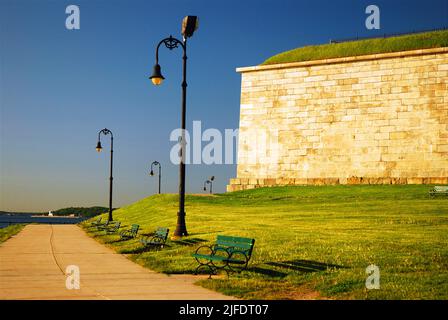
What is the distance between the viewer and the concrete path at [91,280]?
9.79m

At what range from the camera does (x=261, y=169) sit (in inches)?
Answer: 1699

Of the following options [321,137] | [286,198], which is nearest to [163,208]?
[286,198]

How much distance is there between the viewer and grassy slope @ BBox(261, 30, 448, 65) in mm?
40497

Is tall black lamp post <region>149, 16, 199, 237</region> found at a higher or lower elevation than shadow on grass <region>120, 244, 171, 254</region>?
higher

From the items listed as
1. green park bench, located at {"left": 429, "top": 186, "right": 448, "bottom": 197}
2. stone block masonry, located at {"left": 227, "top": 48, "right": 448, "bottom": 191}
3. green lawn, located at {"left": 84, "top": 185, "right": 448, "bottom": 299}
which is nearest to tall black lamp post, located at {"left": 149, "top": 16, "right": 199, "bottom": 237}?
green lawn, located at {"left": 84, "top": 185, "right": 448, "bottom": 299}

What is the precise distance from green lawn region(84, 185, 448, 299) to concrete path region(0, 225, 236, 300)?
27.4 inches

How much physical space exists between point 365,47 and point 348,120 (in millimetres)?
6553

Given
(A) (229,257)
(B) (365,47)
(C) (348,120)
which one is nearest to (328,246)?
(A) (229,257)

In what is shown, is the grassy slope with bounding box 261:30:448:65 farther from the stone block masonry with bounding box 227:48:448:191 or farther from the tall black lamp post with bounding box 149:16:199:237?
the tall black lamp post with bounding box 149:16:199:237

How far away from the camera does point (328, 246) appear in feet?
47.2

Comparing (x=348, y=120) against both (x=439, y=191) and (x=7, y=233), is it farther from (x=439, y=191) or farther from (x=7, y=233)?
(x=7, y=233)

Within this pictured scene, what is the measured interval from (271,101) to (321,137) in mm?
5438
